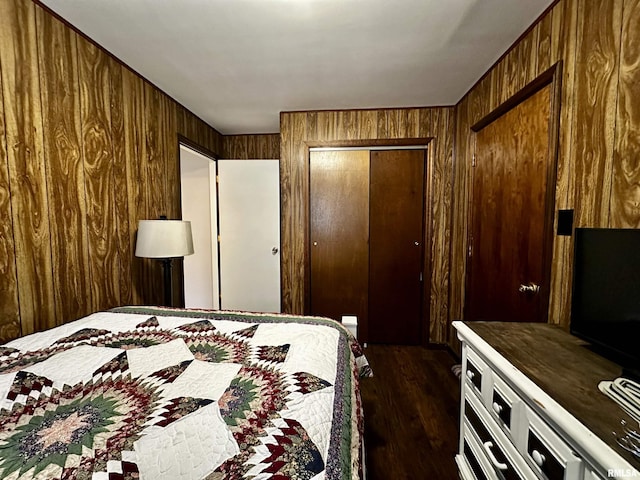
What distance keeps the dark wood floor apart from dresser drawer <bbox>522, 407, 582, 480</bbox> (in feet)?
2.96

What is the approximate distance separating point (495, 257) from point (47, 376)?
2506mm

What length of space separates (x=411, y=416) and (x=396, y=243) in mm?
1593

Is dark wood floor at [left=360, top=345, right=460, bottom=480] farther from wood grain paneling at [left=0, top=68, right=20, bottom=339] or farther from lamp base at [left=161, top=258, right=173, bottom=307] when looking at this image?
wood grain paneling at [left=0, top=68, right=20, bottom=339]

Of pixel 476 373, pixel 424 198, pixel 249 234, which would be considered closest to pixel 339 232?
pixel 424 198

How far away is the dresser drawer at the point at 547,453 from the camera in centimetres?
70

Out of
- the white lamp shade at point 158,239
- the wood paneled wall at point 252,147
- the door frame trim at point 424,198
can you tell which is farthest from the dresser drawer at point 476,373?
the wood paneled wall at point 252,147

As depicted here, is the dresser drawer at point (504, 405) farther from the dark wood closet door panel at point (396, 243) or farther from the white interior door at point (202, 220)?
the white interior door at point (202, 220)

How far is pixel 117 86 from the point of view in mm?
2004

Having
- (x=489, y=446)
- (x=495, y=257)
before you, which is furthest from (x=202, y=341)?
(x=495, y=257)

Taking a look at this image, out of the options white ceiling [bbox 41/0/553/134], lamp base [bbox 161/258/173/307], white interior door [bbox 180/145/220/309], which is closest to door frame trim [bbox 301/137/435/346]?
white ceiling [bbox 41/0/553/134]

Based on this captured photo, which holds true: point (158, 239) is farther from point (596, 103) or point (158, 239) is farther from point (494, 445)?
point (596, 103)

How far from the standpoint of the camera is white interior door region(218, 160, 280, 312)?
10.7ft

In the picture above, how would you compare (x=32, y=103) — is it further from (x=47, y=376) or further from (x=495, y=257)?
(x=495, y=257)

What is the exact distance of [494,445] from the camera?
1067 mm
